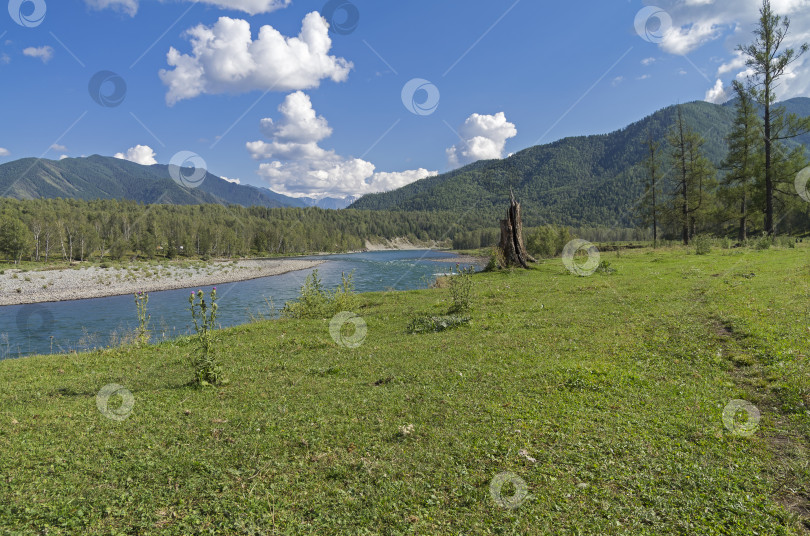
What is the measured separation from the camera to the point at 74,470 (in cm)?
562

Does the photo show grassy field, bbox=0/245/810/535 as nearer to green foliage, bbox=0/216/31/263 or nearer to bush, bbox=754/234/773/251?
bush, bbox=754/234/773/251

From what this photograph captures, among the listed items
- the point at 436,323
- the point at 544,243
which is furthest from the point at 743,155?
the point at 544,243

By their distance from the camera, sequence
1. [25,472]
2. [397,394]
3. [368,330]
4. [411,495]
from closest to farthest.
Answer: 1. [411,495]
2. [25,472]
3. [397,394]
4. [368,330]

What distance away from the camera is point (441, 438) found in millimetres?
6449

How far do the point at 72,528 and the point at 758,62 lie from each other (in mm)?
51050

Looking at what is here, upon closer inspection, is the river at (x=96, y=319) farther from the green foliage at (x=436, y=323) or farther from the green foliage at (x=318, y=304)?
the green foliage at (x=436, y=323)

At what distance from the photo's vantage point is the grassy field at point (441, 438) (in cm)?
466

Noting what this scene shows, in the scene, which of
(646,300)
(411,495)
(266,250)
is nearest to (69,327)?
(411,495)

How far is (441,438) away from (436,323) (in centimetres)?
860

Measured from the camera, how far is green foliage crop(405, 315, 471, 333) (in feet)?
48.3

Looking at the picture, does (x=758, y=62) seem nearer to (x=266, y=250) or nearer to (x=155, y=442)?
(x=155, y=442)

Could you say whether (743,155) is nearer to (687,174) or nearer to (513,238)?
(687,174)

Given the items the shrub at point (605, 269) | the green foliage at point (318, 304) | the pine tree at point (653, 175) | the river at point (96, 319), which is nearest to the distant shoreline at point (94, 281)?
the river at point (96, 319)

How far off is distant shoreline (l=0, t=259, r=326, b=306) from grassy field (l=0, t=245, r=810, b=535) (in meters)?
47.6
